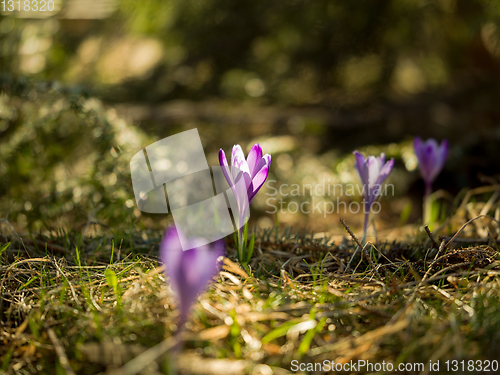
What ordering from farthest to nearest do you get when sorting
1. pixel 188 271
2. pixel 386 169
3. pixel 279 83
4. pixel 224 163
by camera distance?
pixel 279 83 → pixel 386 169 → pixel 224 163 → pixel 188 271

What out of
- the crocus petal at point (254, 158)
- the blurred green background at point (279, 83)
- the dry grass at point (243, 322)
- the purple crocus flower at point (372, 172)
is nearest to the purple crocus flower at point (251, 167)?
the crocus petal at point (254, 158)

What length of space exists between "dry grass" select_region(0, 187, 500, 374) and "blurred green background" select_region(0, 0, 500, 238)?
43.3 inches

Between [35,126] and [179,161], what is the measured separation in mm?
962

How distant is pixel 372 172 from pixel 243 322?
69cm

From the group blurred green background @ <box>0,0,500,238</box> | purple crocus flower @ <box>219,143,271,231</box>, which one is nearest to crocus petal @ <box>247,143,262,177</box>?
purple crocus flower @ <box>219,143,271,231</box>

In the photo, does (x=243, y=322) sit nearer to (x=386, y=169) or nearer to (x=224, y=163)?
(x=224, y=163)

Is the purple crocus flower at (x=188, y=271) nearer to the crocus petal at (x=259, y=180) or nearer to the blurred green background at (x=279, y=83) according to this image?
the crocus petal at (x=259, y=180)

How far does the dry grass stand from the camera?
683 mm

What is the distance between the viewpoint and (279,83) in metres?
3.15

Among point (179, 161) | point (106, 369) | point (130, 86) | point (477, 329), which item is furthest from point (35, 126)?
point (477, 329)

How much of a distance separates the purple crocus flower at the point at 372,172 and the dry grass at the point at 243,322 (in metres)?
0.27

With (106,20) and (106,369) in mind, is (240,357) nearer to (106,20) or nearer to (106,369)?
(106,369)

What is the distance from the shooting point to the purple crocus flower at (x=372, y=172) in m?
1.14

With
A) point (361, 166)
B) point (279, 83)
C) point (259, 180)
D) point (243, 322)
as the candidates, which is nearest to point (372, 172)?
point (361, 166)
